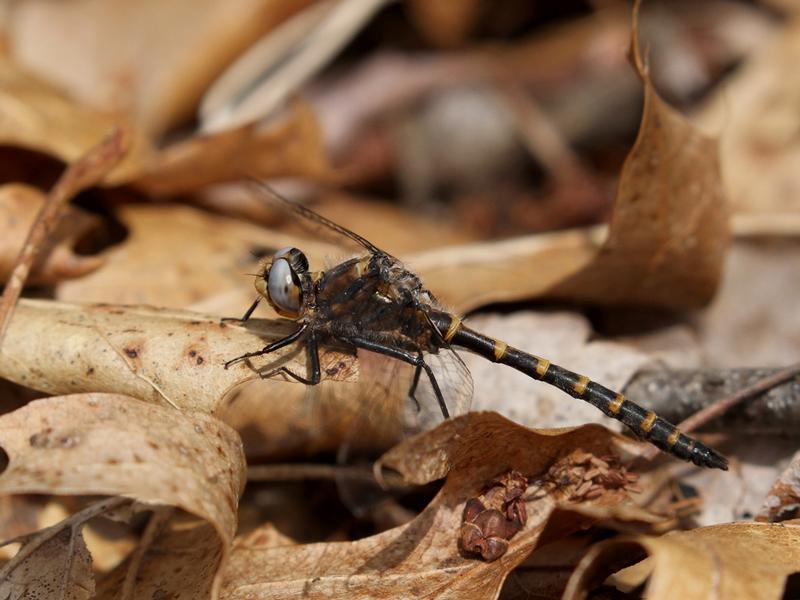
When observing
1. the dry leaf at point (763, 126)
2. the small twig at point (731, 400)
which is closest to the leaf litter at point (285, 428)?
the small twig at point (731, 400)

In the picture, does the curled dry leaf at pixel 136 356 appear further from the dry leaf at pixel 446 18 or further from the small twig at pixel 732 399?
the dry leaf at pixel 446 18

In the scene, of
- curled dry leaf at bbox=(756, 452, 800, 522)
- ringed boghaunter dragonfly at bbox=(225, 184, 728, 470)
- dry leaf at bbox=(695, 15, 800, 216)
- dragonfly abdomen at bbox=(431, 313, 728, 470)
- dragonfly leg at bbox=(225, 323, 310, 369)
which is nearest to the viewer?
curled dry leaf at bbox=(756, 452, 800, 522)

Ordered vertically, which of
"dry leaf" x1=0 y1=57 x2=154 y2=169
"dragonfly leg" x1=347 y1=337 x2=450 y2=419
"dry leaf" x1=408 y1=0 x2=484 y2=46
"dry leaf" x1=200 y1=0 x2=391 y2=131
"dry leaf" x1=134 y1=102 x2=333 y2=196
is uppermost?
"dry leaf" x1=408 y1=0 x2=484 y2=46

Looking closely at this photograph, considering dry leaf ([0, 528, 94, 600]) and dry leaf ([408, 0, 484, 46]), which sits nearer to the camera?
dry leaf ([0, 528, 94, 600])

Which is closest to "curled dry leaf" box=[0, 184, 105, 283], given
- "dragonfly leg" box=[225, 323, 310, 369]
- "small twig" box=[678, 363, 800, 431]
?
"dragonfly leg" box=[225, 323, 310, 369]

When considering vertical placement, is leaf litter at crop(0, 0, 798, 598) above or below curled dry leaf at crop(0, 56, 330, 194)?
below

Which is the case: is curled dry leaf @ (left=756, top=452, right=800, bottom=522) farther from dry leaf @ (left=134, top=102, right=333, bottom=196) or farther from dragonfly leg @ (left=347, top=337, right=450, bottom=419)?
dry leaf @ (left=134, top=102, right=333, bottom=196)

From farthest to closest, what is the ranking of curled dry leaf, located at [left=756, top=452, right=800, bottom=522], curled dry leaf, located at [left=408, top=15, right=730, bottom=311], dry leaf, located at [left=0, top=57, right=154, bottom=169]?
dry leaf, located at [left=0, top=57, right=154, bottom=169] → curled dry leaf, located at [left=408, top=15, right=730, bottom=311] → curled dry leaf, located at [left=756, top=452, right=800, bottom=522]

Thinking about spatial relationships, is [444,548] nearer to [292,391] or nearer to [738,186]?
[292,391]
